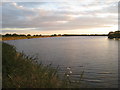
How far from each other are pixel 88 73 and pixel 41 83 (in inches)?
250

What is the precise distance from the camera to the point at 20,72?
33.1 ft

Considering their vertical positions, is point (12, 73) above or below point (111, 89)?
above

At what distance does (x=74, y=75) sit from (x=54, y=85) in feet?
17.9

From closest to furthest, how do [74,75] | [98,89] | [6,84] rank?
[6,84], [98,89], [74,75]

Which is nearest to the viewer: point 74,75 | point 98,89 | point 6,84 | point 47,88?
point 47,88

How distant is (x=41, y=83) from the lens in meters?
7.70

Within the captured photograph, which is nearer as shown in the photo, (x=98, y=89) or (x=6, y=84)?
(x=6, y=84)

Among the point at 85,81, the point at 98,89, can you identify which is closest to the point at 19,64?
the point at 85,81

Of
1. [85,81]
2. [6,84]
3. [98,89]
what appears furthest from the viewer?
[85,81]

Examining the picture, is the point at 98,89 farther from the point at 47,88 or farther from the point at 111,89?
the point at 47,88

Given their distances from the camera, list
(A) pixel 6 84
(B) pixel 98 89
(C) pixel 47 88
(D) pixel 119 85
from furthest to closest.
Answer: (D) pixel 119 85, (B) pixel 98 89, (A) pixel 6 84, (C) pixel 47 88

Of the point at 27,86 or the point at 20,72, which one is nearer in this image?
the point at 27,86

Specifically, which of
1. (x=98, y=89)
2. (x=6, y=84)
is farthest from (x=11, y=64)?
(x=98, y=89)

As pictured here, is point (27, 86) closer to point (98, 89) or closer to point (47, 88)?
point (47, 88)
